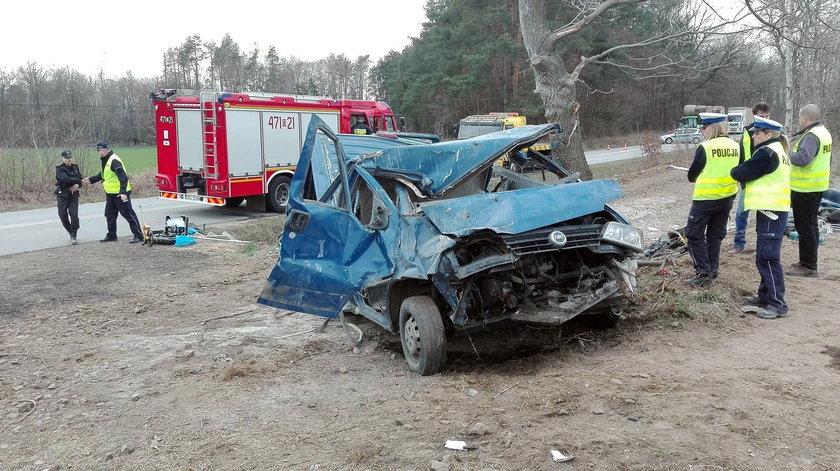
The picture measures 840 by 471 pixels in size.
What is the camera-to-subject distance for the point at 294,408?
4.30 metres

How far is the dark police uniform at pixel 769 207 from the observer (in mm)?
5688

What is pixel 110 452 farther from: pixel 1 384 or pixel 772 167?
pixel 772 167

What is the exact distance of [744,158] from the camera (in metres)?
7.46

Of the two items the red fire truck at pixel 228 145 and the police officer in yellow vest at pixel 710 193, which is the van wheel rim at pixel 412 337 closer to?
the police officer in yellow vest at pixel 710 193

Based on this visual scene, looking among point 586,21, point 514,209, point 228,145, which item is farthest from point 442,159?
point 228,145

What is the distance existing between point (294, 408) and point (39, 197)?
57.5 ft

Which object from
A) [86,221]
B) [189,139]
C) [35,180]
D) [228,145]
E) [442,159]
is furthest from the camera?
[35,180]

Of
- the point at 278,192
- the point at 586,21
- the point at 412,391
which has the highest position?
the point at 586,21

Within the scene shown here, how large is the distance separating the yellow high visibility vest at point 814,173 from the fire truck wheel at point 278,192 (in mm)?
11562

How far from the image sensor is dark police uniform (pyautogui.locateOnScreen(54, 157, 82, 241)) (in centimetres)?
1101

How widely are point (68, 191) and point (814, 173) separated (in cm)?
1081

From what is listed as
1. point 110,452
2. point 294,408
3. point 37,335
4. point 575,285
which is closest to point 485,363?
point 575,285

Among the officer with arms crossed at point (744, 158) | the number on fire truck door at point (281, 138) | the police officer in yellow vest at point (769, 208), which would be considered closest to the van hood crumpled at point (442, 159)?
the police officer in yellow vest at point (769, 208)

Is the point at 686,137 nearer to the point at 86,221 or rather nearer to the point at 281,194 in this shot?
the point at 281,194
